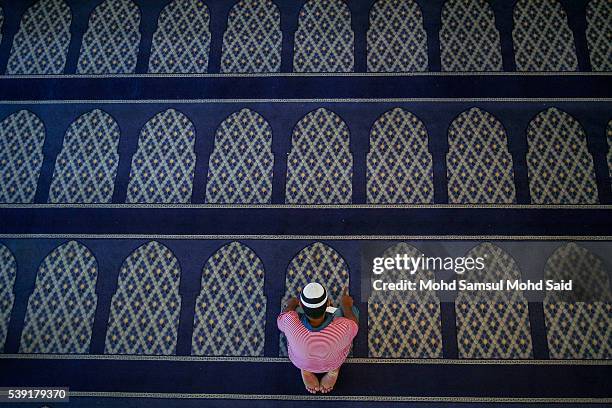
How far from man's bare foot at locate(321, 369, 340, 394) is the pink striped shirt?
264 millimetres

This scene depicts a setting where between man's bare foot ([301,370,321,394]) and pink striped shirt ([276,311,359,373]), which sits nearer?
pink striped shirt ([276,311,359,373])

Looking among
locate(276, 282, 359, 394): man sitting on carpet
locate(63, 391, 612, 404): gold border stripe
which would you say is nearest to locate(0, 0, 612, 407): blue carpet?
locate(63, 391, 612, 404): gold border stripe

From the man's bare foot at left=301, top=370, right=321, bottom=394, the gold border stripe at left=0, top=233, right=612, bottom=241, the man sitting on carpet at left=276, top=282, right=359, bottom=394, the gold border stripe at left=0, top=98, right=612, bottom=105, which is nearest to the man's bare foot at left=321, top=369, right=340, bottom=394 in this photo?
the man's bare foot at left=301, top=370, right=321, bottom=394

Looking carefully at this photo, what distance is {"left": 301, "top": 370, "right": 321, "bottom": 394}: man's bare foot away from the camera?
224cm

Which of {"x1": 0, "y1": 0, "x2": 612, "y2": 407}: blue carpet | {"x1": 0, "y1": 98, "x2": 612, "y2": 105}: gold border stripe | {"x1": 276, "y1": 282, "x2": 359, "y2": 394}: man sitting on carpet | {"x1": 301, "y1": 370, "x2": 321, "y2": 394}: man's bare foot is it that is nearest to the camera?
{"x1": 276, "y1": 282, "x2": 359, "y2": 394}: man sitting on carpet

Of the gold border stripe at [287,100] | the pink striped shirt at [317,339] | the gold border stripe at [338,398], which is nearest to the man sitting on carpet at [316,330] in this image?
the pink striped shirt at [317,339]

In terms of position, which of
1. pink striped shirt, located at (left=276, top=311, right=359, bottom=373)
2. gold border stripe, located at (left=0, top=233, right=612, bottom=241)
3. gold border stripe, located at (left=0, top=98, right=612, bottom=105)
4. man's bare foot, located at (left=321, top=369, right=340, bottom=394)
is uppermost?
gold border stripe, located at (left=0, top=98, right=612, bottom=105)

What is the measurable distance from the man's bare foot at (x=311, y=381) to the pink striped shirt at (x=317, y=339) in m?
0.26

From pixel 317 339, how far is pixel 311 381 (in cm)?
48

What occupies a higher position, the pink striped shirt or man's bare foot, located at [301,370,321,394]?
the pink striped shirt

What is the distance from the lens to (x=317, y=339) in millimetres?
1865

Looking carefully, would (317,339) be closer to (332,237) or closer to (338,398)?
(338,398)

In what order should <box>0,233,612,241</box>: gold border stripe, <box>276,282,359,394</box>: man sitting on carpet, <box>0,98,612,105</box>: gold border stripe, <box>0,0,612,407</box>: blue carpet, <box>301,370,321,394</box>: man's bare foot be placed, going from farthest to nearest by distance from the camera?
<box>0,98,612,105</box>: gold border stripe
<box>0,233,612,241</box>: gold border stripe
<box>0,0,612,407</box>: blue carpet
<box>301,370,321,394</box>: man's bare foot
<box>276,282,359,394</box>: man sitting on carpet

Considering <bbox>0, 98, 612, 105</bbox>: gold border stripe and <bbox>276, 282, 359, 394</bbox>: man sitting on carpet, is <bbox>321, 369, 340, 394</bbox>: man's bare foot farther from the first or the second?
<bbox>0, 98, 612, 105</bbox>: gold border stripe
